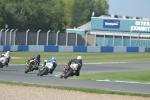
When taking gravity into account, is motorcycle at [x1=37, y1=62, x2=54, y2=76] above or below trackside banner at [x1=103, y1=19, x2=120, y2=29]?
below

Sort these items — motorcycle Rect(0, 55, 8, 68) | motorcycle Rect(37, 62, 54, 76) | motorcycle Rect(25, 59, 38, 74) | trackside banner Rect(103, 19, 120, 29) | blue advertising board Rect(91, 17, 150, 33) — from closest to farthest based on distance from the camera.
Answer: motorcycle Rect(37, 62, 54, 76) → motorcycle Rect(25, 59, 38, 74) → motorcycle Rect(0, 55, 8, 68) → blue advertising board Rect(91, 17, 150, 33) → trackside banner Rect(103, 19, 120, 29)

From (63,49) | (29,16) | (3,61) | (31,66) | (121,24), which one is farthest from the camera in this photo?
(121,24)

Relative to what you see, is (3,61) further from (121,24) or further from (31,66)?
(121,24)

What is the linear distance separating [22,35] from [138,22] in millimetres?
36593

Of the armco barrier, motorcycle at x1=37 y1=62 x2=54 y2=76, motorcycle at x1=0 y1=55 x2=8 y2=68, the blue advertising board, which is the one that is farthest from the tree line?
motorcycle at x1=37 y1=62 x2=54 y2=76

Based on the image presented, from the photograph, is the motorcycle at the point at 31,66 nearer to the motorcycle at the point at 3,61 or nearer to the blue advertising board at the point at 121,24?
the motorcycle at the point at 3,61

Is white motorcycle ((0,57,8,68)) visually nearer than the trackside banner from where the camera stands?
Yes

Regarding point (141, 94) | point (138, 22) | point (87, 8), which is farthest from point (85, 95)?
point (87, 8)

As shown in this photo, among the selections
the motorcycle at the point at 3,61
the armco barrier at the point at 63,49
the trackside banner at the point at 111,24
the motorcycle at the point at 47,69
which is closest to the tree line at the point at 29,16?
the trackside banner at the point at 111,24

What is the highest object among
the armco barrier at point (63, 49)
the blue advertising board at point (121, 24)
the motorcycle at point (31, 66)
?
the blue advertising board at point (121, 24)

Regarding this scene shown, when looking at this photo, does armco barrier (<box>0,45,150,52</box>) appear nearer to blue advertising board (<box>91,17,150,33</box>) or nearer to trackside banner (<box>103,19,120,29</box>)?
blue advertising board (<box>91,17,150,33</box>)

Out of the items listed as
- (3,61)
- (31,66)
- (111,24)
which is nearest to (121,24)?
(111,24)

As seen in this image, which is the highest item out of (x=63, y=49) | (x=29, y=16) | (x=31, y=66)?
(x=29, y=16)

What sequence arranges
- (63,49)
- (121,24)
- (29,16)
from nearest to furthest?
(63,49) < (29,16) < (121,24)
